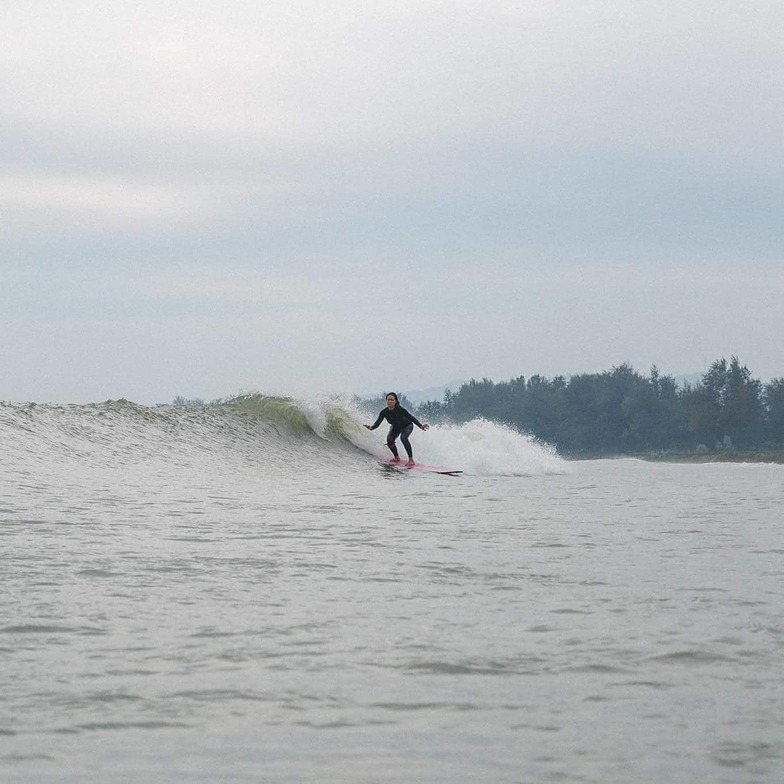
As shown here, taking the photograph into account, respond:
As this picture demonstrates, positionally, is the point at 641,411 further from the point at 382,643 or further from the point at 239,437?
the point at 382,643

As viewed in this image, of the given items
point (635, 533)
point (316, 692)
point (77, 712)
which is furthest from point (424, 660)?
point (635, 533)

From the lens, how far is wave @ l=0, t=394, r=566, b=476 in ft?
69.9

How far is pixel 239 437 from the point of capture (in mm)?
27812

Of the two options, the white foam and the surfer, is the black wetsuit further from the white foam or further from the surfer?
the white foam

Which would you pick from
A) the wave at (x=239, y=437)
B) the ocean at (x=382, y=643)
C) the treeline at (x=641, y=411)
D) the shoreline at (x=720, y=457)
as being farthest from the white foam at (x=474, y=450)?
the treeline at (x=641, y=411)

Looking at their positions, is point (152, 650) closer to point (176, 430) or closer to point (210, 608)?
point (210, 608)

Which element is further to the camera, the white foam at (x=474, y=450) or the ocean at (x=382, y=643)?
the white foam at (x=474, y=450)

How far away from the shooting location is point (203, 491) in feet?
52.2

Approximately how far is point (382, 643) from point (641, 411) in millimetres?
143307

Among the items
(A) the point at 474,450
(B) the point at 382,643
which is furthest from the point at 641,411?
(B) the point at 382,643

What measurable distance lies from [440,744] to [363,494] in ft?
41.6

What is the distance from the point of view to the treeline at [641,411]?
431ft

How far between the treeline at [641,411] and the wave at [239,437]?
341 feet

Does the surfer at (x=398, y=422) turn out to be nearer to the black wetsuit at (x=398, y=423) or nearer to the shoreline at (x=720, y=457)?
the black wetsuit at (x=398, y=423)
